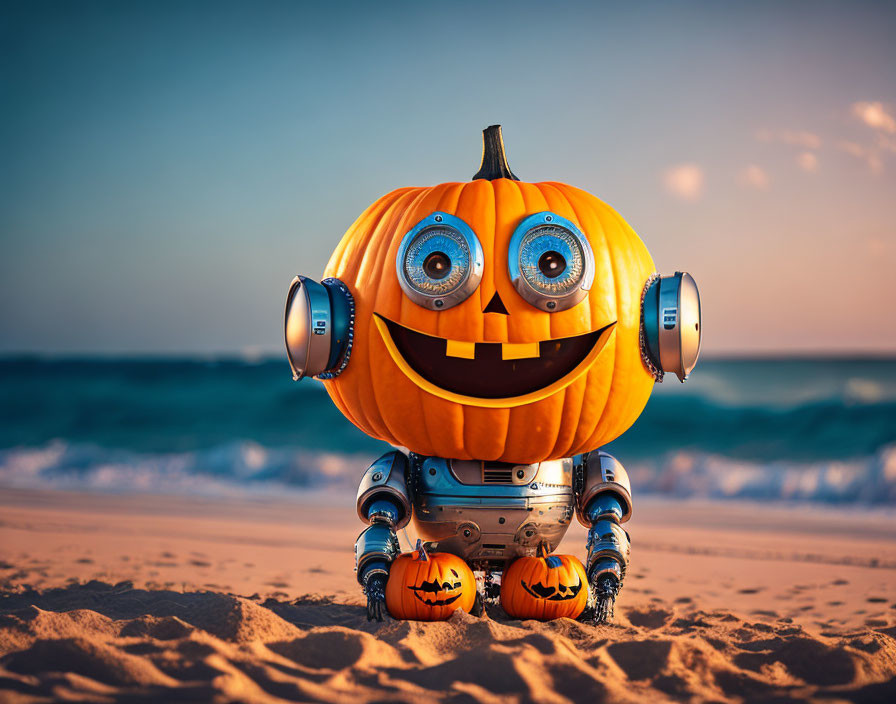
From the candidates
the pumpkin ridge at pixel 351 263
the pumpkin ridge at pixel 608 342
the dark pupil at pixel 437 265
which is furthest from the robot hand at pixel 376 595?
the dark pupil at pixel 437 265

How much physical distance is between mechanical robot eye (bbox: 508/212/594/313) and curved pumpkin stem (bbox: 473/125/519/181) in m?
0.75

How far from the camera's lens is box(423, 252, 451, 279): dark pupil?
4051mm

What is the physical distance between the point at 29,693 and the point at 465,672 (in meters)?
1.56

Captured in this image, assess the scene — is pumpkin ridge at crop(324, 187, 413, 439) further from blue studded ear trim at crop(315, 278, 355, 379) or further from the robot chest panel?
the robot chest panel

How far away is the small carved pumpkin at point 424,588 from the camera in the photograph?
167 inches

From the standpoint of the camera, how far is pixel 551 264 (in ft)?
13.4

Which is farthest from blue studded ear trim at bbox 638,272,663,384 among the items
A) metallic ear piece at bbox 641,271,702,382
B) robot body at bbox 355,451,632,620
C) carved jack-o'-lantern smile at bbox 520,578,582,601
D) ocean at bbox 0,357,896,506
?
ocean at bbox 0,357,896,506

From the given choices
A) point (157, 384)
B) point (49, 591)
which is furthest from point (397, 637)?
point (157, 384)

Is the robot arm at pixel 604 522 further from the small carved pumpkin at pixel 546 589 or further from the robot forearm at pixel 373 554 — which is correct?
the robot forearm at pixel 373 554

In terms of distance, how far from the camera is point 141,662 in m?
3.42

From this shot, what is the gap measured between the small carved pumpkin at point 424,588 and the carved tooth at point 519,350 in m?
1.06

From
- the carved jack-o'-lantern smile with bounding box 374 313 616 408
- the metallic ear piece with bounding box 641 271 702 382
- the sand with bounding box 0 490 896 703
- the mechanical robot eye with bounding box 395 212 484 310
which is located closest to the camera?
the sand with bounding box 0 490 896 703

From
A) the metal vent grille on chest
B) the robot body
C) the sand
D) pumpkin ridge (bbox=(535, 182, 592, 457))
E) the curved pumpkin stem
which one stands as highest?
the curved pumpkin stem

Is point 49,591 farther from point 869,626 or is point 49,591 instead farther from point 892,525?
Answer: point 892,525
